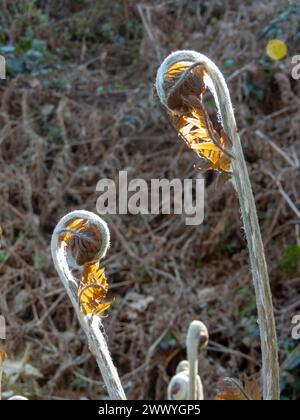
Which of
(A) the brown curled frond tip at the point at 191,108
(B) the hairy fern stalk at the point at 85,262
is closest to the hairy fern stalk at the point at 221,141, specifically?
(A) the brown curled frond tip at the point at 191,108

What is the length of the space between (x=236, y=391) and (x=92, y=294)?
21cm

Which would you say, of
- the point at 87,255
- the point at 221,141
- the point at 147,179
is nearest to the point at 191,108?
the point at 221,141

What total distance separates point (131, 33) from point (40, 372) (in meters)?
3.07

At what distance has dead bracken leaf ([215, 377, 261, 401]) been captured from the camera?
0.90 metres

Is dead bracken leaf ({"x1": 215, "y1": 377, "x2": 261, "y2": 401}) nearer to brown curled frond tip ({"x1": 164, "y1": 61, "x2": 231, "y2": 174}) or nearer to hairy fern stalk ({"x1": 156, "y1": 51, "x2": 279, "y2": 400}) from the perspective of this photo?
hairy fern stalk ({"x1": 156, "y1": 51, "x2": 279, "y2": 400})

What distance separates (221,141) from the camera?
845 millimetres

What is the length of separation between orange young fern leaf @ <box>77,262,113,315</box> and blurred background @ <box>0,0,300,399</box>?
2790mm

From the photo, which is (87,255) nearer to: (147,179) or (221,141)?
(221,141)

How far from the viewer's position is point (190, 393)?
137cm

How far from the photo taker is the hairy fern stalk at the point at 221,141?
0.83m

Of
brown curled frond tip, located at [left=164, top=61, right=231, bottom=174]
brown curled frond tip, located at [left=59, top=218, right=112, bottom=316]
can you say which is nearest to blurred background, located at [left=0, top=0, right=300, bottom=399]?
brown curled frond tip, located at [left=59, top=218, right=112, bottom=316]

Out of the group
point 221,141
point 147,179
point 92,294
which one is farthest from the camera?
point 147,179
